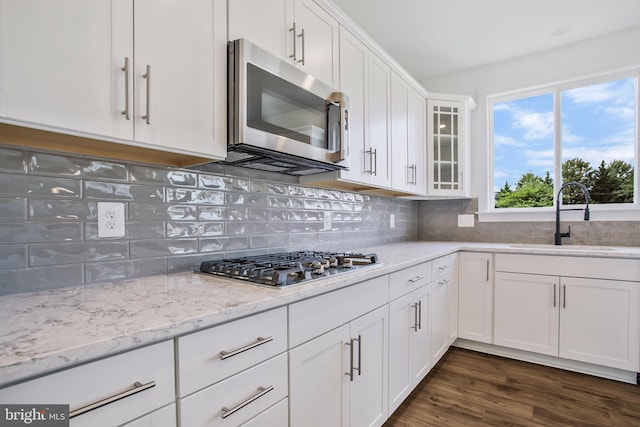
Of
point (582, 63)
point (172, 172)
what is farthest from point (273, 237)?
point (582, 63)

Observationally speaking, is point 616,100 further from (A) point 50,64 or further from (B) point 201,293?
(A) point 50,64

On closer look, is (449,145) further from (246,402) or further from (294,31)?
(246,402)

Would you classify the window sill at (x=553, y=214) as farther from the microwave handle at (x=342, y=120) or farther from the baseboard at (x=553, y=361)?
the microwave handle at (x=342, y=120)

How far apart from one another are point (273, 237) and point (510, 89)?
111 inches

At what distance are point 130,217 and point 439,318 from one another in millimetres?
2088

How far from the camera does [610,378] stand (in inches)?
90.0

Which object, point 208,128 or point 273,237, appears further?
point 273,237

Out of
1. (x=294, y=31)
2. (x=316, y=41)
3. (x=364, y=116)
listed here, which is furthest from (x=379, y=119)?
(x=294, y=31)

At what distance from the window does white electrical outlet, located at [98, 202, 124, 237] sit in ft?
10.7

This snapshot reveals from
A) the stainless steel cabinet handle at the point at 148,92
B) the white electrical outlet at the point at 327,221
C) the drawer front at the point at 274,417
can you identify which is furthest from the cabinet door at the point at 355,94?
the drawer front at the point at 274,417

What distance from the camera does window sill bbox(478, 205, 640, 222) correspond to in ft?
8.62

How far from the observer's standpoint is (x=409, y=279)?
188 cm

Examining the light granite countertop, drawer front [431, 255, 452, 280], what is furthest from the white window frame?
the light granite countertop

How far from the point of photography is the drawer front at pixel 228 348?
2.54ft
